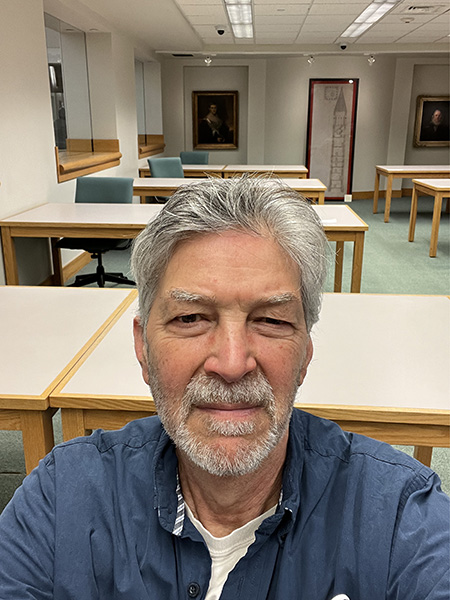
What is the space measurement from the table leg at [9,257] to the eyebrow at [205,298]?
3453 millimetres

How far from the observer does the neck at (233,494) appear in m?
0.88

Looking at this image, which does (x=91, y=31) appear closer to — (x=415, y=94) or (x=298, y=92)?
(x=298, y=92)

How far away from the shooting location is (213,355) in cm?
82

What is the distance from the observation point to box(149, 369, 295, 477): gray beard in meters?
0.80

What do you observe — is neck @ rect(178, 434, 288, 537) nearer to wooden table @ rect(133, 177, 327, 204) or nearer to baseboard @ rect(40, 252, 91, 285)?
baseboard @ rect(40, 252, 91, 285)

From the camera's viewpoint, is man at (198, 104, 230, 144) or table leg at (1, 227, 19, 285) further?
man at (198, 104, 230, 144)

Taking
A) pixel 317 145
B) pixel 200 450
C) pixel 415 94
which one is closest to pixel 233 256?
pixel 200 450

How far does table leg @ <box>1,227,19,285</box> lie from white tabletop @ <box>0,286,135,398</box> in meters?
1.79

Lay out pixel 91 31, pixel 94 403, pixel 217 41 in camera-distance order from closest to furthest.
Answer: pixel 94 403 → pixel 91 31 → pixel 217 41

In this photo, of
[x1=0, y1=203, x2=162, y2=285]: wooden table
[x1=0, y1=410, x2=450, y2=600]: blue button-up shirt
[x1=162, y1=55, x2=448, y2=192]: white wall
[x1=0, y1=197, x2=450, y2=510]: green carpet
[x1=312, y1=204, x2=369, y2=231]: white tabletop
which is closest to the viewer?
[x1=0, y1=410, x2=450, y2=600]: blue button-up shirt

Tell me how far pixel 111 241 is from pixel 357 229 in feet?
6.38

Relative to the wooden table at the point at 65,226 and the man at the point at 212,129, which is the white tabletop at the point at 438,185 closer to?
the wooden table at the point at 65,226

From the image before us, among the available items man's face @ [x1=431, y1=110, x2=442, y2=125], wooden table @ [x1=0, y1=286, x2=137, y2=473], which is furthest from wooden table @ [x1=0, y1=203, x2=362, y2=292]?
man's face @ [x1=431, y1=110, x2=442, y2=125]

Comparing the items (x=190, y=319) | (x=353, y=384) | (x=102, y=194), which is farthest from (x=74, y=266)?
(x=190, y=319)
